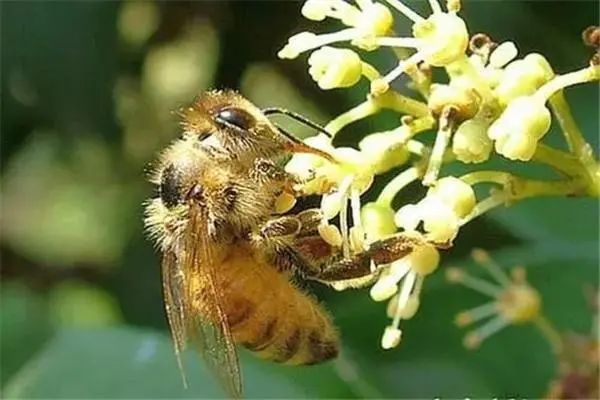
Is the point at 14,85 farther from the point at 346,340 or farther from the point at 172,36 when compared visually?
the point at 346,340

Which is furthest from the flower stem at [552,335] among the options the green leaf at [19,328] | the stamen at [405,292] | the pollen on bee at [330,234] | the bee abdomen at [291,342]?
the green leaf at [19,328]

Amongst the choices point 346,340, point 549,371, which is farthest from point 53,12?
point 549,371

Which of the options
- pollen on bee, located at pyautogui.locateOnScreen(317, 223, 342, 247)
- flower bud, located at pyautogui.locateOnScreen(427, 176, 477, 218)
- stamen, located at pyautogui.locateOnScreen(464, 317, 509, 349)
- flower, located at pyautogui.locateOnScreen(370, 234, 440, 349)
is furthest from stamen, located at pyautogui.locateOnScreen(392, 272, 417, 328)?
stamen, located at pyautogui.locateOnScreen(464, 317, 509, 349)

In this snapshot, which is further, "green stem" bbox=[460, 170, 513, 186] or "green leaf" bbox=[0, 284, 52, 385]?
"green leaf" bbox=[0, 284, 52, 385]

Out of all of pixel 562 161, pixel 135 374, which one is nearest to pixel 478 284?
pixel 135 374

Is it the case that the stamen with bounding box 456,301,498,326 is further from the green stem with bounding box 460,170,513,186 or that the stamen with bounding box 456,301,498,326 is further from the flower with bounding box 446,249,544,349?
the green stem with bounding box 460,170,513,186

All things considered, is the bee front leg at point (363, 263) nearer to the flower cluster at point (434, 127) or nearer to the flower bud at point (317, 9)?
the flower cluster at point (434, 127)

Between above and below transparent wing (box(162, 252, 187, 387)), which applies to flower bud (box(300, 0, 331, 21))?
above
